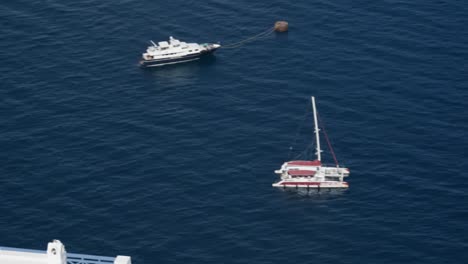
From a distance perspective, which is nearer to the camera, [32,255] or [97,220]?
[32,255]

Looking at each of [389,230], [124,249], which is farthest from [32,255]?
[389,230]

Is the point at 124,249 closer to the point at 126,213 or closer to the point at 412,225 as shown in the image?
the point at 126,213

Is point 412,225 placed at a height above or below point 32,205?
below

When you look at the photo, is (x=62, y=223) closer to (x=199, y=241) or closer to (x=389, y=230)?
(x=199, y=241)

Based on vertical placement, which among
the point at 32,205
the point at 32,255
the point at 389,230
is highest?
the point at 32,205

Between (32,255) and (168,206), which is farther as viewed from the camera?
(168,206)

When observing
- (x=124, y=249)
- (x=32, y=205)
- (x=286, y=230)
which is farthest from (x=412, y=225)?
(x=32, y=205)

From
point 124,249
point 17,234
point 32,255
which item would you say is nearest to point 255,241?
point 124,249

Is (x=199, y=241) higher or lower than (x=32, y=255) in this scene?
higher

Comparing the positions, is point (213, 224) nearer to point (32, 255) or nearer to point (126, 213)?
point (126, 213)
